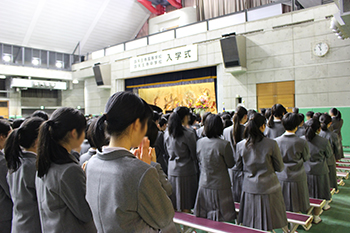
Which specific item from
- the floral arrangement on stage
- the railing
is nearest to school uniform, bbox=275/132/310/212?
the floral arrangement on stage

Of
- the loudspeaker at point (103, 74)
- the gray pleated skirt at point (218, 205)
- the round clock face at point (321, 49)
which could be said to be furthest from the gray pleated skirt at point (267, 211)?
the loudspeaker at point (103, 74)

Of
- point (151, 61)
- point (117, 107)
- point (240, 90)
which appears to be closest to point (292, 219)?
point (117, 107)

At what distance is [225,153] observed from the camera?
3.05m

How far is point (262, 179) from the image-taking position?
284cm

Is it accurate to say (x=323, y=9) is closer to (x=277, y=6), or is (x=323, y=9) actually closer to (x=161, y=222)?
(x=277, y=6)

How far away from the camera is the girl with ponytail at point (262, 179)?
2.80m

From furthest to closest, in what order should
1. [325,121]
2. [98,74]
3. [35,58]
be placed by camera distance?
[35,58] → [98,74] → [325,121]

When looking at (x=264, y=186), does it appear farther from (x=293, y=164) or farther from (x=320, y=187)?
(x=320, y=187)

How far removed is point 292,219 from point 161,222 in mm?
2443

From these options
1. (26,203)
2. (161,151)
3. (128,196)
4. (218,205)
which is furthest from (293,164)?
(26,203)

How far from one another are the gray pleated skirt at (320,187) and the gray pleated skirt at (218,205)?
5.30 ft

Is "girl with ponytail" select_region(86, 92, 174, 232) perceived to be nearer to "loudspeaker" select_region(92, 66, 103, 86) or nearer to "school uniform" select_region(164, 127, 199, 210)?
"school uniform" select_region(164, 127, 199, 210)

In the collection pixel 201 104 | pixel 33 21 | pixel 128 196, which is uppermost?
pixel 33 21

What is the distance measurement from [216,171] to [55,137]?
6.76 ft
